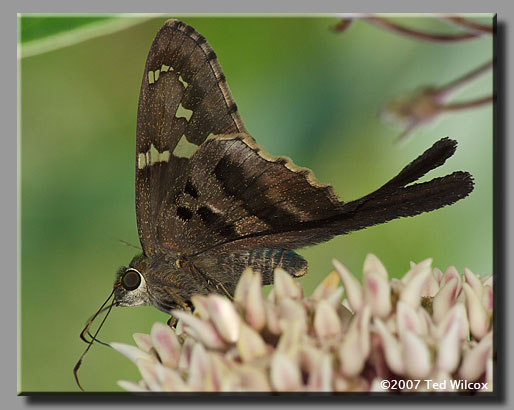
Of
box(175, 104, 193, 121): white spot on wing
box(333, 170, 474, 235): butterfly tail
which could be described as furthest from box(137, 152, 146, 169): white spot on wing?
box(333, 170, 474, 235): butterfly tail

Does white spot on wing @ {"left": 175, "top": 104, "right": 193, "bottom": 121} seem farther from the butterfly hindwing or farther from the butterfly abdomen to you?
the butterfly abdomen

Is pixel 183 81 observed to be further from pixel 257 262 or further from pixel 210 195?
pixel 257 262

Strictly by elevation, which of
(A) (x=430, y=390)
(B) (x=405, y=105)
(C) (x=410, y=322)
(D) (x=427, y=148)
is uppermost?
(B) (x=405, y=105)

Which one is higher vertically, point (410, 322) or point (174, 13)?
point (174, 13)

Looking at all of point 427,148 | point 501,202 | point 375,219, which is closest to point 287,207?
point 375,219

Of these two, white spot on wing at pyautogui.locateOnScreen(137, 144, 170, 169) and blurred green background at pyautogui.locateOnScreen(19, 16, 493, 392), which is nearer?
white spot on wing at pyautogui.locateOnScreen(137, 144, 170, 169)

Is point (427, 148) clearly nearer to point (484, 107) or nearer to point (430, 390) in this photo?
point (484, 107)
